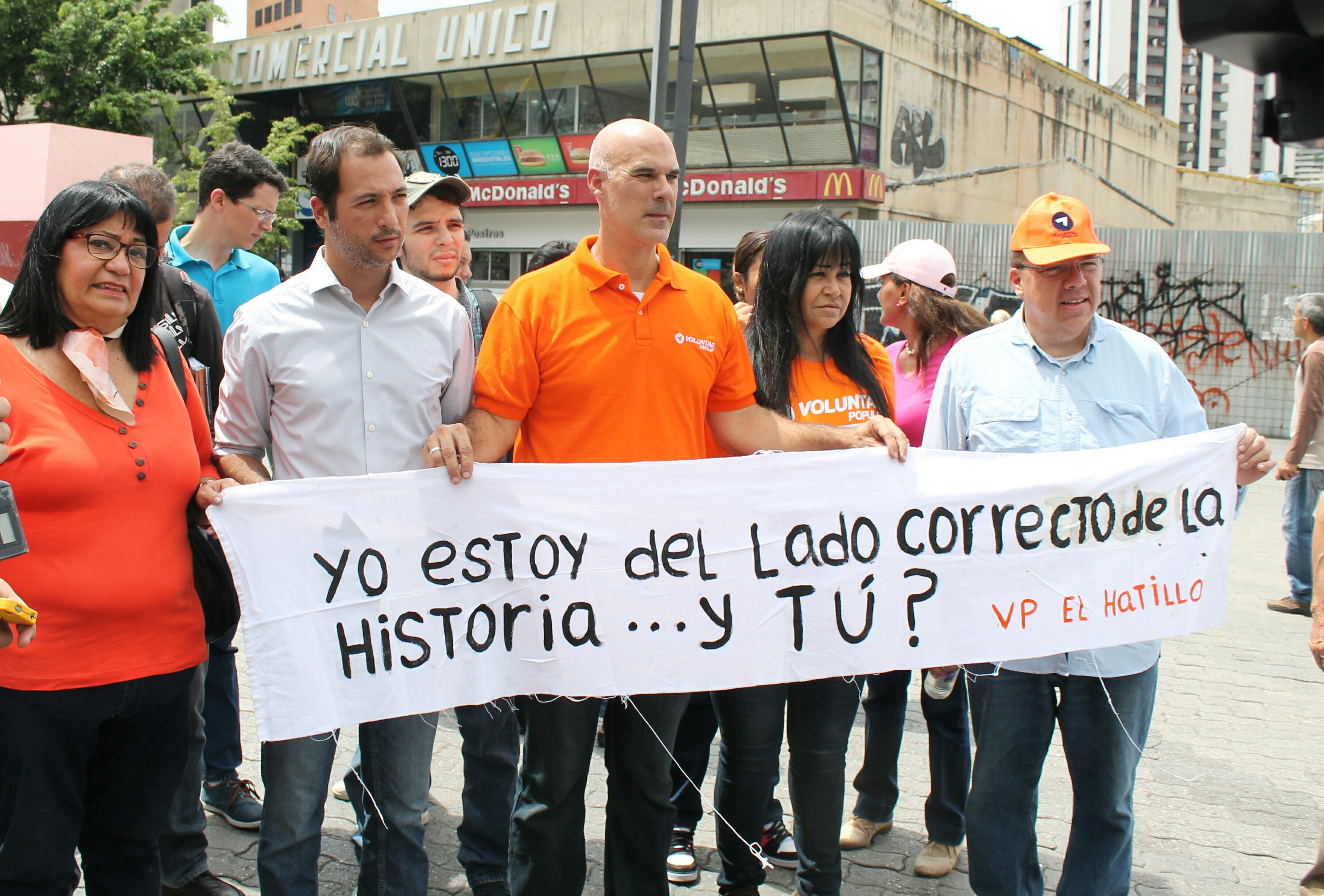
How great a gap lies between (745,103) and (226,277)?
67.3 feet

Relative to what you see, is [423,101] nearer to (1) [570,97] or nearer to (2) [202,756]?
(1) [570,97]

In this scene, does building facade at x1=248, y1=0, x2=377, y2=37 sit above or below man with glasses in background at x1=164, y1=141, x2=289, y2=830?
above

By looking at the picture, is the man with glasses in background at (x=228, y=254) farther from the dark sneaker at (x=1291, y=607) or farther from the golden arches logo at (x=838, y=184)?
the golden arches logo at (x=838, y=184)

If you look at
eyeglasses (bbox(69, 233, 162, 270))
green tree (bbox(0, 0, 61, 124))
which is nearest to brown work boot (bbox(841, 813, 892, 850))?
eyeglasses (bbox(69, 233, 162, 270))

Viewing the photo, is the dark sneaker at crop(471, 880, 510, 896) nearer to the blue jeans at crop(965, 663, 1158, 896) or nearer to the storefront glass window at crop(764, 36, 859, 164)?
the blue jeans at crop(965, 663, 1158, 896)

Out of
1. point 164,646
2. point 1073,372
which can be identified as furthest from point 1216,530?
point 164,646

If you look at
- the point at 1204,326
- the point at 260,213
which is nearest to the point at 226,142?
the point at 1204,326

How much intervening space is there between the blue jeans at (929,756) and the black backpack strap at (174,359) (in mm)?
2432

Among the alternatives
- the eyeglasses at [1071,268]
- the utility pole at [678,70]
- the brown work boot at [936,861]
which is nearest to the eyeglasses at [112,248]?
the eyeglasses at [1071,268]

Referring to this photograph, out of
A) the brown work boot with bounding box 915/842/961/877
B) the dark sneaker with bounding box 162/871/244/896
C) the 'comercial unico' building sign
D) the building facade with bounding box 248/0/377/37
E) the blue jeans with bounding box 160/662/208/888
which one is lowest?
the brown work boot with bounding box 915/842/961/877

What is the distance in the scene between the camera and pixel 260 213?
4223 mm

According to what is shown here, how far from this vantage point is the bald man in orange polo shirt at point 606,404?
2729 millimetres

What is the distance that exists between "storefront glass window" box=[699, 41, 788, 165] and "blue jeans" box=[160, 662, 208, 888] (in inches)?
836

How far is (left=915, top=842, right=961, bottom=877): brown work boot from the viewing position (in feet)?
11.6
